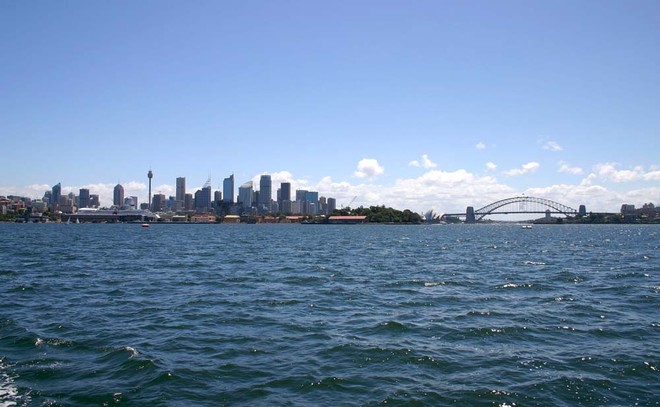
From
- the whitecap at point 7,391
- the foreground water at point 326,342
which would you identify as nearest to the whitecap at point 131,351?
the foreground water at point 326,342

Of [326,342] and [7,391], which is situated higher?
[7,391]

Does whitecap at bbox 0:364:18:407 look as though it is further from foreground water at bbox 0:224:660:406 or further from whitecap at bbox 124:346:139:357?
whitecap at bbox 124:346:139:357

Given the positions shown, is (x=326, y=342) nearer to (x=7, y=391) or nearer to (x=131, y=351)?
(x=131, y=351)

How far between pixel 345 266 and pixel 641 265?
92.6ft

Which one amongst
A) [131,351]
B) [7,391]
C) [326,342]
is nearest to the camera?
[7,391]

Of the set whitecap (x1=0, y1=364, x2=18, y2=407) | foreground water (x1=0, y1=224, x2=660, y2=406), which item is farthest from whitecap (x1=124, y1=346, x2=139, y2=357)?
whitecap (x1=0, y1=364, x2=18, y2=407)

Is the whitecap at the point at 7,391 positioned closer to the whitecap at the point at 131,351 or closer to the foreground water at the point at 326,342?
the foreground water at the point at 326,342

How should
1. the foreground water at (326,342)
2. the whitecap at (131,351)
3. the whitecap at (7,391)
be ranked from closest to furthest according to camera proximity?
1. the whitecap at (7,391)
2. the foreground water at (326,342)
3. the whitecap at (131,351)

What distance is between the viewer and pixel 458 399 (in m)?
12.1

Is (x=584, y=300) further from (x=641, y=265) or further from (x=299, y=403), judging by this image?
(x=641, y=265)

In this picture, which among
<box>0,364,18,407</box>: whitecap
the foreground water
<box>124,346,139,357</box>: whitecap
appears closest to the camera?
<box>0,364,18,407</box>: whitecap

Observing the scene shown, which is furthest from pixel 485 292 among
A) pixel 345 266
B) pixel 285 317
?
pixel 345 266

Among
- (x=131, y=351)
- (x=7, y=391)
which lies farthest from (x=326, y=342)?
(x=7, y=391)

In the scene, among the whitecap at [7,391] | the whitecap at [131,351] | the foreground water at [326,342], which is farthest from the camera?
the whitecap at [131,351]
